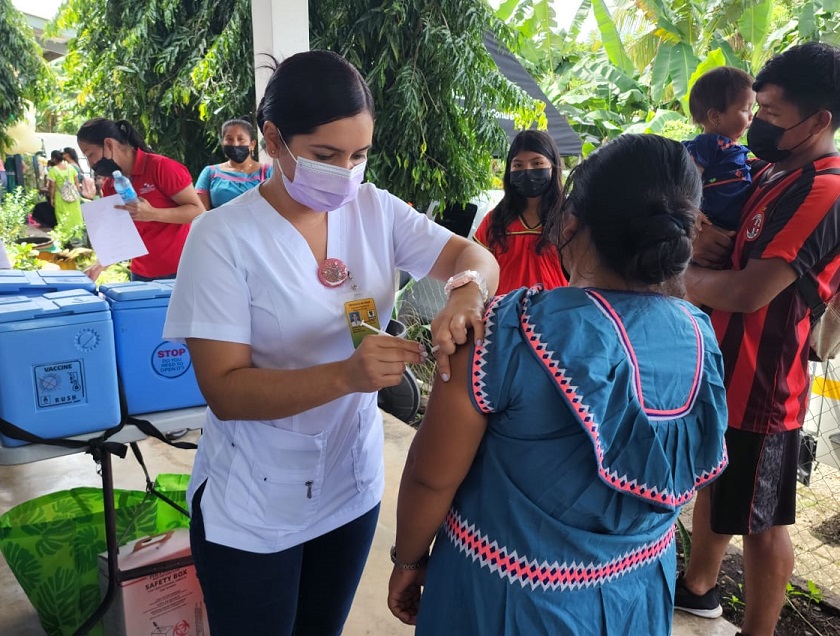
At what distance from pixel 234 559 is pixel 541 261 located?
81.5 inches

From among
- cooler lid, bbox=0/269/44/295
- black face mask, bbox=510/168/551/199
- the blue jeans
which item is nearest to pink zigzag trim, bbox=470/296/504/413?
the blue jeans

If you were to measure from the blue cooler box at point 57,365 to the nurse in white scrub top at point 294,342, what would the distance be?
52cm

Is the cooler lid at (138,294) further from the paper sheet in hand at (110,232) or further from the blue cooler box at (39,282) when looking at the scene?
the paper sheet in hand at (110,232)

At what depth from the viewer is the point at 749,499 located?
1826mm

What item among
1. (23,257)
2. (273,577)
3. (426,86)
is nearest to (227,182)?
(426,86)

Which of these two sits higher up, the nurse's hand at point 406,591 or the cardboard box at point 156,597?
the nurse's hand at point 406,591

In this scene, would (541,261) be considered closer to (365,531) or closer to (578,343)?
(365,531)

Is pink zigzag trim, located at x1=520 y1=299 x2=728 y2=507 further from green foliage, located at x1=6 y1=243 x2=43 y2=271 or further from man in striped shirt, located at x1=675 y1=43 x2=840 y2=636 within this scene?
green foliage, located at x1=6 y1=243 x2=43 y2=271

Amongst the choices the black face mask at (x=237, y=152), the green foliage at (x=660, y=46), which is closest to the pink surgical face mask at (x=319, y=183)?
the black face mask at (x=237, y=152)

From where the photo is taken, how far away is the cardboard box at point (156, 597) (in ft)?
5.61

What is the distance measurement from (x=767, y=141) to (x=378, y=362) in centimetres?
143

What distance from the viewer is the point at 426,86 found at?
A: 4.14 metres

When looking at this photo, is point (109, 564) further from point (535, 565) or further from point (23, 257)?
point (23, 257)

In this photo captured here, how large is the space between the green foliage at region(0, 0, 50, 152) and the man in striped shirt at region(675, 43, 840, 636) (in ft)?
31.0
